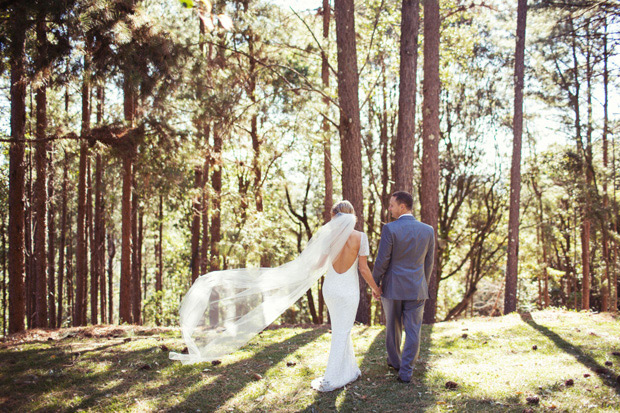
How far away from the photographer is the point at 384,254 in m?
5.21

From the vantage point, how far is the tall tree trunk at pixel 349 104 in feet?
32.7

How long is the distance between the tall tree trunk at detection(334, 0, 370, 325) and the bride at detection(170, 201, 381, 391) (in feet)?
15.2

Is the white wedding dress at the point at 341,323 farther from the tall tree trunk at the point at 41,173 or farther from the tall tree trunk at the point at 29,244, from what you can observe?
the tall tree trunk at the point at 29,244

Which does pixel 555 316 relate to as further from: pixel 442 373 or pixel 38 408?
pixel 38 408

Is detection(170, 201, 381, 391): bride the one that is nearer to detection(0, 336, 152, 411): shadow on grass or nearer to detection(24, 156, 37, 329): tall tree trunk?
detection(0, 336, 152, 411): shadow on grass

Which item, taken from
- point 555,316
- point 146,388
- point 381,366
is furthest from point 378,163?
point 146,388

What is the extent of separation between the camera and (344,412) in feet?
14.3

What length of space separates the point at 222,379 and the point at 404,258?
260 cm

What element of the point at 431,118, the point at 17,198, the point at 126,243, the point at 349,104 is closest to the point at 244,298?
the point at 17,198

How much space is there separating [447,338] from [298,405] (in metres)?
4.17

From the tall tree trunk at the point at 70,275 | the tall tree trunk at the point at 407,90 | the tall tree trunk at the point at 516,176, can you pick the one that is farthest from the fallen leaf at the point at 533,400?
the tall tree trunk at the point at 70,275

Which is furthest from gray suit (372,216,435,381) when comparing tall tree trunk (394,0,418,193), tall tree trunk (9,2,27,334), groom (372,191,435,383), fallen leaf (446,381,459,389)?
tall tree trunk (9,2,27,334)

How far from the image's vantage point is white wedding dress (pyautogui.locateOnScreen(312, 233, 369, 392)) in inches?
198

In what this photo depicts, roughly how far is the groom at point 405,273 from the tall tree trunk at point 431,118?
5.76 metres
